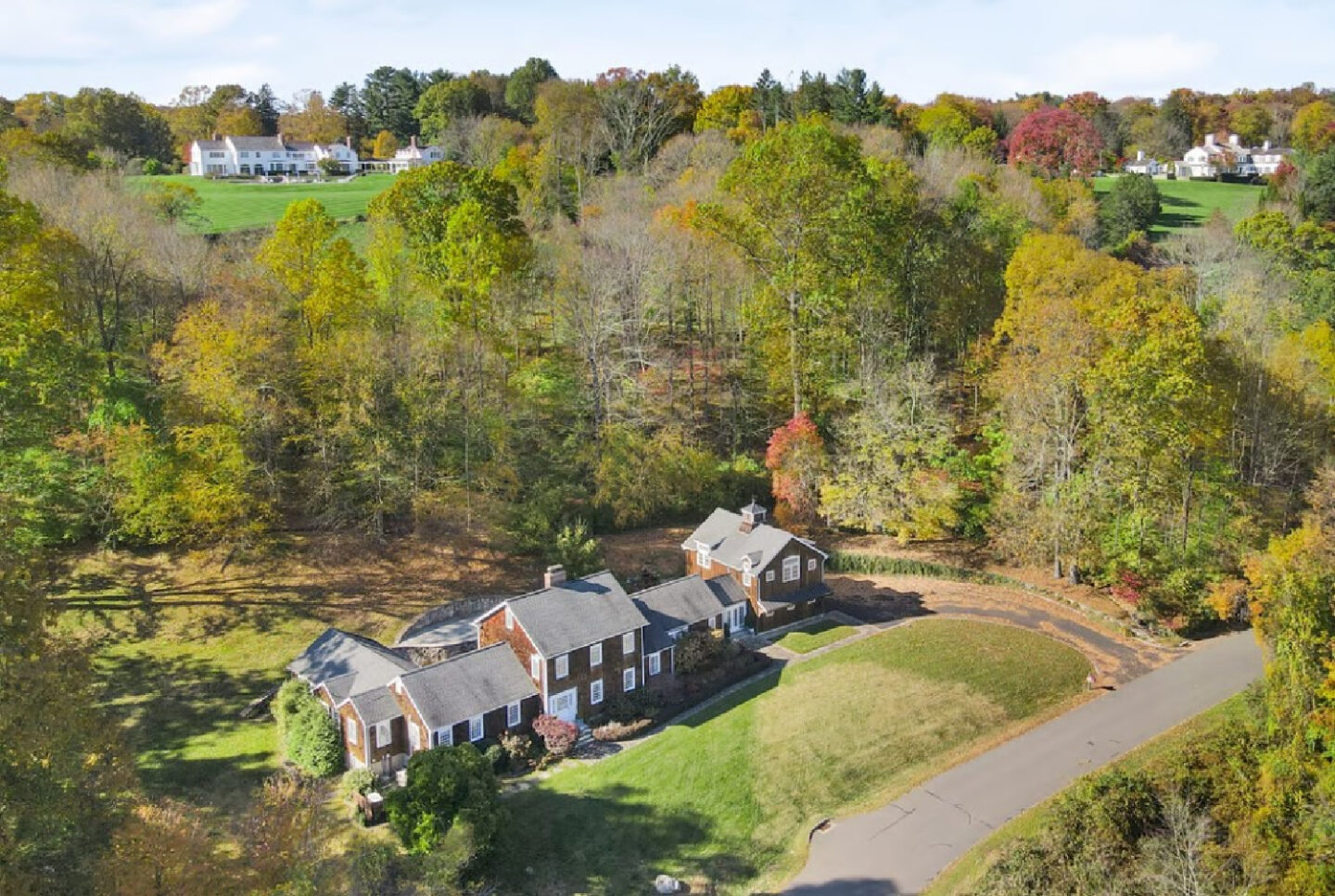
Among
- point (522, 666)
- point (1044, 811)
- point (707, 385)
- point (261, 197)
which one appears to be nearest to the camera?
point (1044, 811)

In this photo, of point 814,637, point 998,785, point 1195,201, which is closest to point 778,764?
point 998,785

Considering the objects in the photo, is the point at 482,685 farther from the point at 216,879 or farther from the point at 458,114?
the point at 458,114

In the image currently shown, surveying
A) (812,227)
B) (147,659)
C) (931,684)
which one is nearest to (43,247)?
(147,659)

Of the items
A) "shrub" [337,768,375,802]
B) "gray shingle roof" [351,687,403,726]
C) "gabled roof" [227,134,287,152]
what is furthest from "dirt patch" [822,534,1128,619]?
"gabled roof" [227,134,287,152]

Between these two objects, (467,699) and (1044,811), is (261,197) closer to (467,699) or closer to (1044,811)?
(467,699)

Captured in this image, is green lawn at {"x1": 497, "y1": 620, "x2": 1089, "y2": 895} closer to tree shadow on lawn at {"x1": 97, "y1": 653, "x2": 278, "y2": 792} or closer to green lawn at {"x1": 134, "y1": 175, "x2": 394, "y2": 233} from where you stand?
tree shadow on lawn at {"x1": 97, "y1": 653, "x2": 278, "y2": 792}

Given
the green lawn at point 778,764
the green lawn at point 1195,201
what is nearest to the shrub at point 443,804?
the green lawn at point 778,764

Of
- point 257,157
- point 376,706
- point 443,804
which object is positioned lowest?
point 443,804
